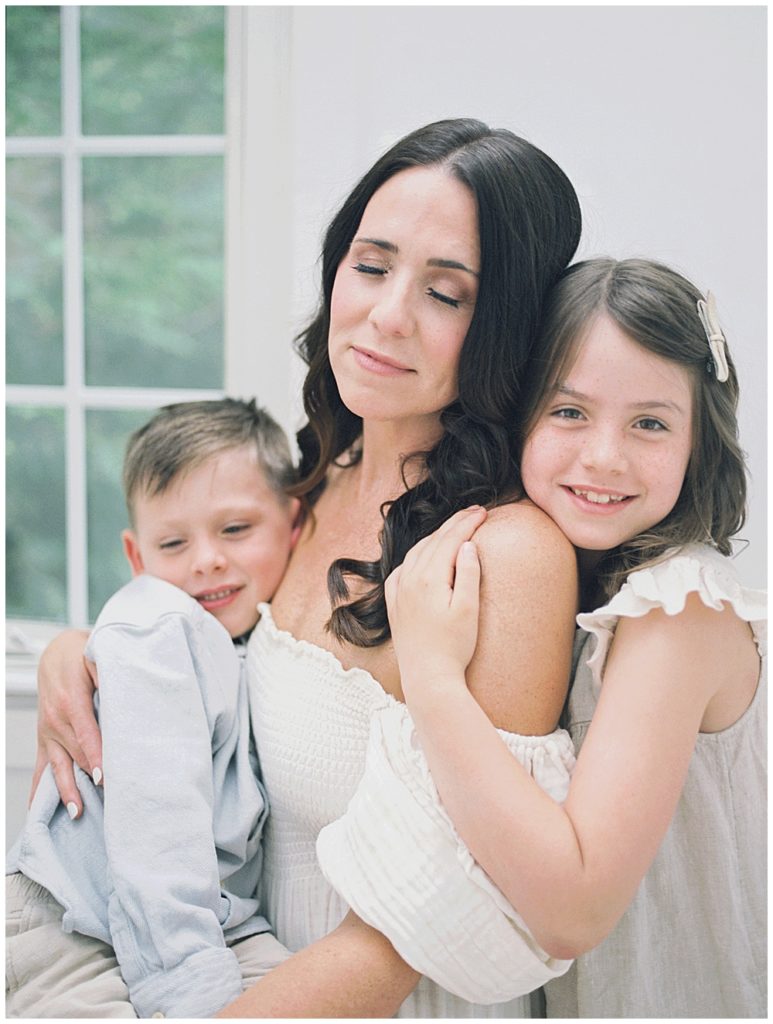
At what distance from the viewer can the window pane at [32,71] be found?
2.17 m

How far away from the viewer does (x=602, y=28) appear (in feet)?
5.49

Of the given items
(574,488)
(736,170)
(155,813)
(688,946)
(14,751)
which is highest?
(736,170)

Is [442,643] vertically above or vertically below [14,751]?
above

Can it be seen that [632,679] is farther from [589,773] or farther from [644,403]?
[644,403]

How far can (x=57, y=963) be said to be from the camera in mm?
1190

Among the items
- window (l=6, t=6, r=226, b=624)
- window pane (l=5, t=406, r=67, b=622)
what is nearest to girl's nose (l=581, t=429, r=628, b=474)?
window (l=6, t=6, r=226, b=624)

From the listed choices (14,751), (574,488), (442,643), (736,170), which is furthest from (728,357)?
(14,751)

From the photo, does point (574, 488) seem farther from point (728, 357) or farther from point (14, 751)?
point (14, 751)

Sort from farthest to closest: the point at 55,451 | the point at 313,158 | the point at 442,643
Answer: the point at 55,451 → the point at 313,158 → the point at 442,643

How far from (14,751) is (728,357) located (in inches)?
63.8

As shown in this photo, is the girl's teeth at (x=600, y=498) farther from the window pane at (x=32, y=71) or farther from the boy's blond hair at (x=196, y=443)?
the window pane at (x=32, y=71)

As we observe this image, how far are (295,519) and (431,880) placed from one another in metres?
0.67

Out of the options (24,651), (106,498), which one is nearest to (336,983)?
(24,651)

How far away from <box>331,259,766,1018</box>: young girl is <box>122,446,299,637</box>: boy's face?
36cm
